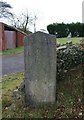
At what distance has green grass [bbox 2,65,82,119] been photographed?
4918 millimetres

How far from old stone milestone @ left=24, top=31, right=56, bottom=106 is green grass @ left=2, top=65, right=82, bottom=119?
202mm

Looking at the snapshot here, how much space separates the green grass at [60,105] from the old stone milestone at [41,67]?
0.20 meters

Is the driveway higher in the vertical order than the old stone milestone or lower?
lower

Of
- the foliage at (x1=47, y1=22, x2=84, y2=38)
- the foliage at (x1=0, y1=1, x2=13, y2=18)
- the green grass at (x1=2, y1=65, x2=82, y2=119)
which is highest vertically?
the foliage at (x1=0, y1=1, x2=13, y2=18)

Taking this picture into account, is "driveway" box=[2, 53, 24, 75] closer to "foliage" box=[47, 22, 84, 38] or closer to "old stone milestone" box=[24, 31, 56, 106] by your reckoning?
"old stone milestone" box=[24, 31, 56, 106]

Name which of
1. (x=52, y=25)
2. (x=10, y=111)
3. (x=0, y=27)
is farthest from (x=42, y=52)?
(x=52, y=25)

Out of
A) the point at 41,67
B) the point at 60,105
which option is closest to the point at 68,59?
the point at 41,67

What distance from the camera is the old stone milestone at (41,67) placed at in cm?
514

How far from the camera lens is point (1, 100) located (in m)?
5.65

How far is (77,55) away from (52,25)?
24.9 metres

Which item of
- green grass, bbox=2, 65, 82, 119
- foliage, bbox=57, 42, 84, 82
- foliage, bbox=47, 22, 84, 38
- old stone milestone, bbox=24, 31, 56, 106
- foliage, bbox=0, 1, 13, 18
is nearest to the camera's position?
green grass, bbox=2, 65, 82, 119

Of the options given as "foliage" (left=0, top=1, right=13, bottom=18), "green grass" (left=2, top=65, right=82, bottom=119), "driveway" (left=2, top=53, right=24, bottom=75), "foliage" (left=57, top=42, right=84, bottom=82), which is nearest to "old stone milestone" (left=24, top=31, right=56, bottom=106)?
"green grass" (left=2, top=65, right=82, bottom=119)

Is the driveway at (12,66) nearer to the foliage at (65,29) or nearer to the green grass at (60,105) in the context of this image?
the green grass at (60,105)

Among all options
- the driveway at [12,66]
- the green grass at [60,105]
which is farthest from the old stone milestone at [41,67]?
the driveway at [12,66]
